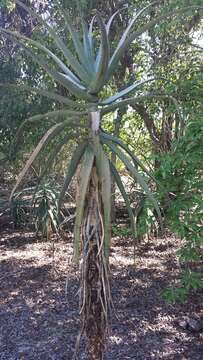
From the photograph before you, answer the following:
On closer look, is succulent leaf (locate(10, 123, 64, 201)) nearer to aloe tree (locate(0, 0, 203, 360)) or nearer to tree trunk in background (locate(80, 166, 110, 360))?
aloe tree (locate(0, 0, 203, 360))

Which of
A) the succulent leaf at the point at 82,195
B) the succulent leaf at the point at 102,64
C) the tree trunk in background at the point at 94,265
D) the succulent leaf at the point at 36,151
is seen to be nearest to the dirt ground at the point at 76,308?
the tree trunk in background at the point at 94,265

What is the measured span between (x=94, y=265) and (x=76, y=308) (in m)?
2.63

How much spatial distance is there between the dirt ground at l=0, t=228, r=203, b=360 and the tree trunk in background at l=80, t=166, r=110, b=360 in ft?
1.31

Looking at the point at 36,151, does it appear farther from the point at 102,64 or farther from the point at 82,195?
the point at 102,64

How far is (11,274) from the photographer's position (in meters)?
5.46

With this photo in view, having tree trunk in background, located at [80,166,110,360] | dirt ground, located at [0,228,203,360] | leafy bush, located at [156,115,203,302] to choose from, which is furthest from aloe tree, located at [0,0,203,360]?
leafy bush, located at [156,115,203,302]

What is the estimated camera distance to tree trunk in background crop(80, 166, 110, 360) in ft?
5.78

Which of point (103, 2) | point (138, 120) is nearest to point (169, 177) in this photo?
point (138, 120)

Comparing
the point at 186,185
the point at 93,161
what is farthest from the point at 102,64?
the point at 186,185

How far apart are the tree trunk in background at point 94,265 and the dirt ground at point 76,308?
1.31ft

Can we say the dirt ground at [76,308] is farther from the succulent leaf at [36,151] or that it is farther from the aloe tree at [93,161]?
the succulent leaf at [36,151]

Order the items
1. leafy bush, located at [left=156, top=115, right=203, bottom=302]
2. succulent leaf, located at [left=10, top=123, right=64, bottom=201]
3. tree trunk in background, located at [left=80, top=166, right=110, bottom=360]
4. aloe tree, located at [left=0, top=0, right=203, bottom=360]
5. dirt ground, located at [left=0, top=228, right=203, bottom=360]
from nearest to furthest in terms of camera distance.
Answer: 1. succulent leaf, located at [left=10, top=123, right=64, bottom=201]
2. aloe tree, located at [left=0, top=0, right=203, bottom=360]
3. tree trunk in background, located at [left=80, top=166, right=110, bottom=360]
4. leafy bush, located at [left=156, top=115, right=203, bottom=302]
5. dirt ground, located at [left=0, top=228, right=203, bottom=360]

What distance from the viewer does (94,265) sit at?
1.80 m

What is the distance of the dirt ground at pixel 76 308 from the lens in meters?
3.42
